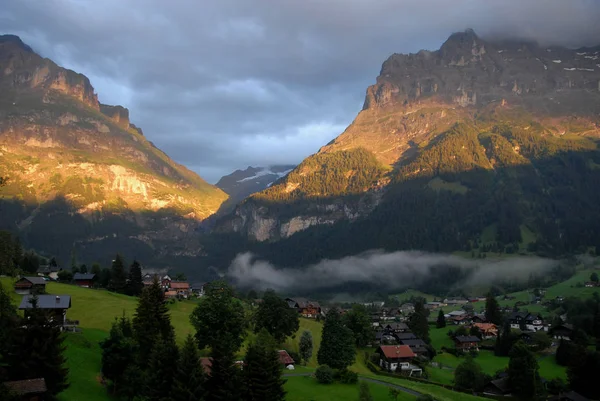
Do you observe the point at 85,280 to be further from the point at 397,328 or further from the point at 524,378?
the point at 524,378

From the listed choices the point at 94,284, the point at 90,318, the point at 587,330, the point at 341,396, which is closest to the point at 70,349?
the point at 90,318

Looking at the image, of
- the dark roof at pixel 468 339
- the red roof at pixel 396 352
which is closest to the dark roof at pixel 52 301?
the red roof at pixel 396 352

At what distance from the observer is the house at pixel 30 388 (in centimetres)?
3890

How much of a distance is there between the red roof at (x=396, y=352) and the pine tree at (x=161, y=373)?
60.2 meters

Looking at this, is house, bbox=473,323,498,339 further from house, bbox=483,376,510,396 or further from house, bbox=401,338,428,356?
house, bbox=483,376,510,396

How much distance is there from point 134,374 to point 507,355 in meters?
89.7

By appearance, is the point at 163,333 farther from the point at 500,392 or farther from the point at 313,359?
the point at 500,392

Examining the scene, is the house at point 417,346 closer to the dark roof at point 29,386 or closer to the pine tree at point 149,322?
the pine tree at point 149,322

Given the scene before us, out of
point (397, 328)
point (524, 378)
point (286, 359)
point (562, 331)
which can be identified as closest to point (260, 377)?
point (286, 359)

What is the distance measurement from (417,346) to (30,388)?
83.9 meters

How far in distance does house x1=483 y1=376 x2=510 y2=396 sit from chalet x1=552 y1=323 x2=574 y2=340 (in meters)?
44.8

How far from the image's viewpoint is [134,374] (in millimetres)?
47531

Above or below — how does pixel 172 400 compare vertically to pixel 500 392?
above

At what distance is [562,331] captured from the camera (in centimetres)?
11956
